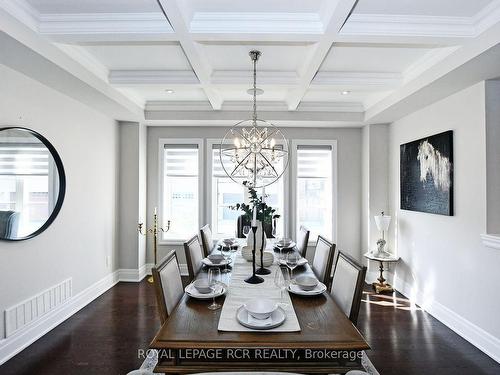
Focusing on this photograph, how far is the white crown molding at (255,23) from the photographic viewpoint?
210cm

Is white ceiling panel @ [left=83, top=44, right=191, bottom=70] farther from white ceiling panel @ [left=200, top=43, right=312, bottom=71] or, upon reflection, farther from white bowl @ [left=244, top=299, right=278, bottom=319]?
white bowl @ [left=244, top=299, right=278, bottom=319]

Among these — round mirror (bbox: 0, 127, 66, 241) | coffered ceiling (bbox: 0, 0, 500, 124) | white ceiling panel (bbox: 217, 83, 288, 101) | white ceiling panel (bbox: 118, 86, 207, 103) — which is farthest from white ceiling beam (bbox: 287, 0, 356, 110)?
round mirror (bbox: 0, 127, 66, 241)

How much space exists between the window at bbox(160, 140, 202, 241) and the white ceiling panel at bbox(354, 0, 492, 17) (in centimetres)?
Result: 320

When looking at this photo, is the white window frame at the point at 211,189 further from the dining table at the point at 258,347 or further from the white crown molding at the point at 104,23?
the dining table at the point at 258,347

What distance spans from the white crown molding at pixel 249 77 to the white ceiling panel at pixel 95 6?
3.58ft

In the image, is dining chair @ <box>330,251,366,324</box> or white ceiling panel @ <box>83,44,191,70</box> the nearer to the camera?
dining chair @ <box>330,251,366,324</box>

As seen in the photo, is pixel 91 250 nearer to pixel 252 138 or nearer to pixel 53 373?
pixel 53 373

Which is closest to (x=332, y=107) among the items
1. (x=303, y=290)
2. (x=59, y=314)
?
(x=303, y=290)

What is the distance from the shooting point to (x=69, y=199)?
3.27 meters

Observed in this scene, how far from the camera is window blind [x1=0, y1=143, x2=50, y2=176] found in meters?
2.42

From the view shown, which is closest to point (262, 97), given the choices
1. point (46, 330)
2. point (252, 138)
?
point (252, 138)

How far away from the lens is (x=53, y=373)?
228 cm

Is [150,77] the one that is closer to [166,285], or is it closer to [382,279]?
[166,285]

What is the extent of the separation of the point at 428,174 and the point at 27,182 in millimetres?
4019
